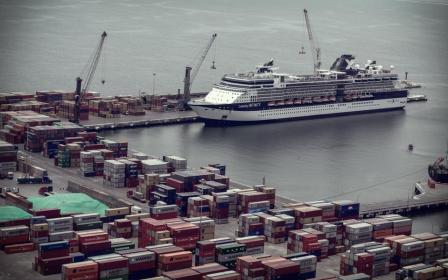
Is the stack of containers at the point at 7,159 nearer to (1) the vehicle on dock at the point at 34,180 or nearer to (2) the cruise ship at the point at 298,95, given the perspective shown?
(1) the vehicle on dock at the point at 34,180

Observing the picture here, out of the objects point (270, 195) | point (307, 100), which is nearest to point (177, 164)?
point (270, 195)

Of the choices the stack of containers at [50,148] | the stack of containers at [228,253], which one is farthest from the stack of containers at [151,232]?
the stack of containers at [50,148]

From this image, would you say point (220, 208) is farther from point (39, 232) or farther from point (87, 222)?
point (39, 232)

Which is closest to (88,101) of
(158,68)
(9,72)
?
(9,72)

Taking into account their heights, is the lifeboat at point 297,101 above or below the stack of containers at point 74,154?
above

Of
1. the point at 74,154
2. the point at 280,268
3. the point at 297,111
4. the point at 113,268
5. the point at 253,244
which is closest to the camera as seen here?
the point at 113,268

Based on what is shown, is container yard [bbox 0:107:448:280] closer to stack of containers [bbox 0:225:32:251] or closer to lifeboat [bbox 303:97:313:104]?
stack of containers [bbox 0:225:32:251]

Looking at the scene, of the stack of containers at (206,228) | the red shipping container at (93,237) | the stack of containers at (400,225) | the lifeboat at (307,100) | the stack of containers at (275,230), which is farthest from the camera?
the lifeboat at (307,100)
